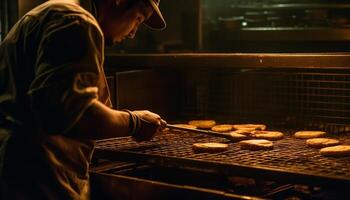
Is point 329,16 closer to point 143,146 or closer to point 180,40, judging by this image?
point 180,40

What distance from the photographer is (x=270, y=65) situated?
364 cm

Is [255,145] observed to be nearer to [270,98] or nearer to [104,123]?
[104,123]

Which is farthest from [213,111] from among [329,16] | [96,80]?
[96,80]

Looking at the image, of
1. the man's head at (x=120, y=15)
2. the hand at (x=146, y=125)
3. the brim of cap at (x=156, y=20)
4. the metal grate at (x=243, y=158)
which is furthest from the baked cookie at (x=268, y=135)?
the man's head at (x=120, y=15)

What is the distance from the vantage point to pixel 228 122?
16.2 feet

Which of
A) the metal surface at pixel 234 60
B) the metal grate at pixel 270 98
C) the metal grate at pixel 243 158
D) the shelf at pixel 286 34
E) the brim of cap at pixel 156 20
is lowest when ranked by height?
the metal grate at pixel 243 158

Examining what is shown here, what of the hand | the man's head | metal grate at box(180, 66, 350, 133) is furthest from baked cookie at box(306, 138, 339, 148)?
the man's head

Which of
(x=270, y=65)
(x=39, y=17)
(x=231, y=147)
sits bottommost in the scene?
(x=231, y=147)

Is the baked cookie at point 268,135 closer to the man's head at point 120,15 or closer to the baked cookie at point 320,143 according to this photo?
the baked cookie at point 320,143

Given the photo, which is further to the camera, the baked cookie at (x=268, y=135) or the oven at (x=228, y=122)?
the baked cookie at (x=268, y=135)

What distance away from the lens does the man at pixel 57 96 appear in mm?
2297

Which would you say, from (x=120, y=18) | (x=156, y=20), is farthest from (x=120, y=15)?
(x=156, y=20)

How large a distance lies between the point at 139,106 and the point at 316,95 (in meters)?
1.48

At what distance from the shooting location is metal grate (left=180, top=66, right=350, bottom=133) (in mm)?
4602
